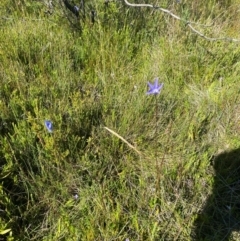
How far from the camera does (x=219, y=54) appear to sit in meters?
2.66

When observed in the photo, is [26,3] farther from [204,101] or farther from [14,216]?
[14,216]

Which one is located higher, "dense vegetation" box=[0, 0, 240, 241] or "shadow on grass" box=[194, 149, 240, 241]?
"dense vegetation" box=[0, 0, 240, 241]

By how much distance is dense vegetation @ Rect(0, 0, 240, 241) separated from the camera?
161 cm

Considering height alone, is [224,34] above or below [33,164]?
above

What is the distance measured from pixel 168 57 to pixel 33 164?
1.44 meters

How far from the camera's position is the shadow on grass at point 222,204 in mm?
1656

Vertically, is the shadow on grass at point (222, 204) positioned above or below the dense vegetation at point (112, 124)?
below

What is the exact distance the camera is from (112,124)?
198 centimetres

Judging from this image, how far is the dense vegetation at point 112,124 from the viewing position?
161cm

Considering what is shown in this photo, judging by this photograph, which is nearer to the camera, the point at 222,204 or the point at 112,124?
the point at 222,204

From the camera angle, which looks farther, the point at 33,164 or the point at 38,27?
the point at 38,27

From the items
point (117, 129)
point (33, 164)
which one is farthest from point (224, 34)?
point (33, 164)

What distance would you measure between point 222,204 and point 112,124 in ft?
2.73

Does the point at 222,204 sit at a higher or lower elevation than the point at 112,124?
lower
